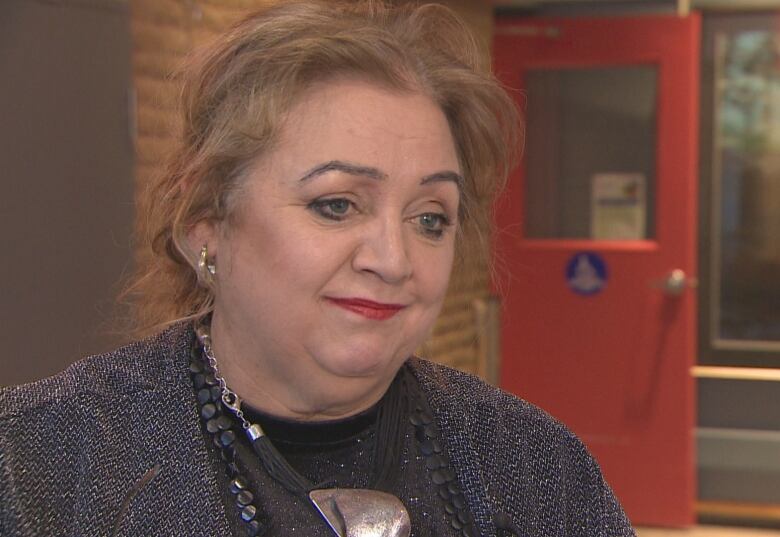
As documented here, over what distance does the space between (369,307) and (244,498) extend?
0.26m

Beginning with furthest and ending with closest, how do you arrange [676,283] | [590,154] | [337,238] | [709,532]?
[590,154] < [709,532] < [676,283] < [337,238]

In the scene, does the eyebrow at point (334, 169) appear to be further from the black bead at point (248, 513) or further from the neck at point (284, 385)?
the black bead at point (248, 513)

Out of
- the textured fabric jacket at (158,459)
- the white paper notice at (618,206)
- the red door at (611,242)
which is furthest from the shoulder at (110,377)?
the white paper notice at (618,206)

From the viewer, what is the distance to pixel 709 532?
15.8ft

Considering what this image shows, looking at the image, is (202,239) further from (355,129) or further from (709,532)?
(709,532)

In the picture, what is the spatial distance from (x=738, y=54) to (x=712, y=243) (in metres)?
0.81

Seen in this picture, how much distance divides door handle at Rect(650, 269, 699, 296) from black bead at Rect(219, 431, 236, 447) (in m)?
3.58

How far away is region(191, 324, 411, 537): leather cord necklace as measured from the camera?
131 cm

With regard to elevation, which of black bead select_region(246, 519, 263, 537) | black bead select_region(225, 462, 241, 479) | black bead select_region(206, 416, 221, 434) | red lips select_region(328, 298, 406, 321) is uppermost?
red lips select_region(328, 298, 406, 321)

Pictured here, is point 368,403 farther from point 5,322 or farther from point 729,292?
point 729,292

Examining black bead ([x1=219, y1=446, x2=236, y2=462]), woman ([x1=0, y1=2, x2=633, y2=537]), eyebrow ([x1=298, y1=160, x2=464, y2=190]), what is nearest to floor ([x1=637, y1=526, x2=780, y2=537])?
woman ([x1=0, y1=2, x2=633, y2=537])

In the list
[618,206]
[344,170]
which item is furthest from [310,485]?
[618,206]

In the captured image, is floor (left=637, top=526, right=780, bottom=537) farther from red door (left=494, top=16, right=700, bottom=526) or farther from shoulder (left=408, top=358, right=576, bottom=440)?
shoulder (left=408, top=358, right=576, bottom=440)

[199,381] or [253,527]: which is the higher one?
[199,381]
